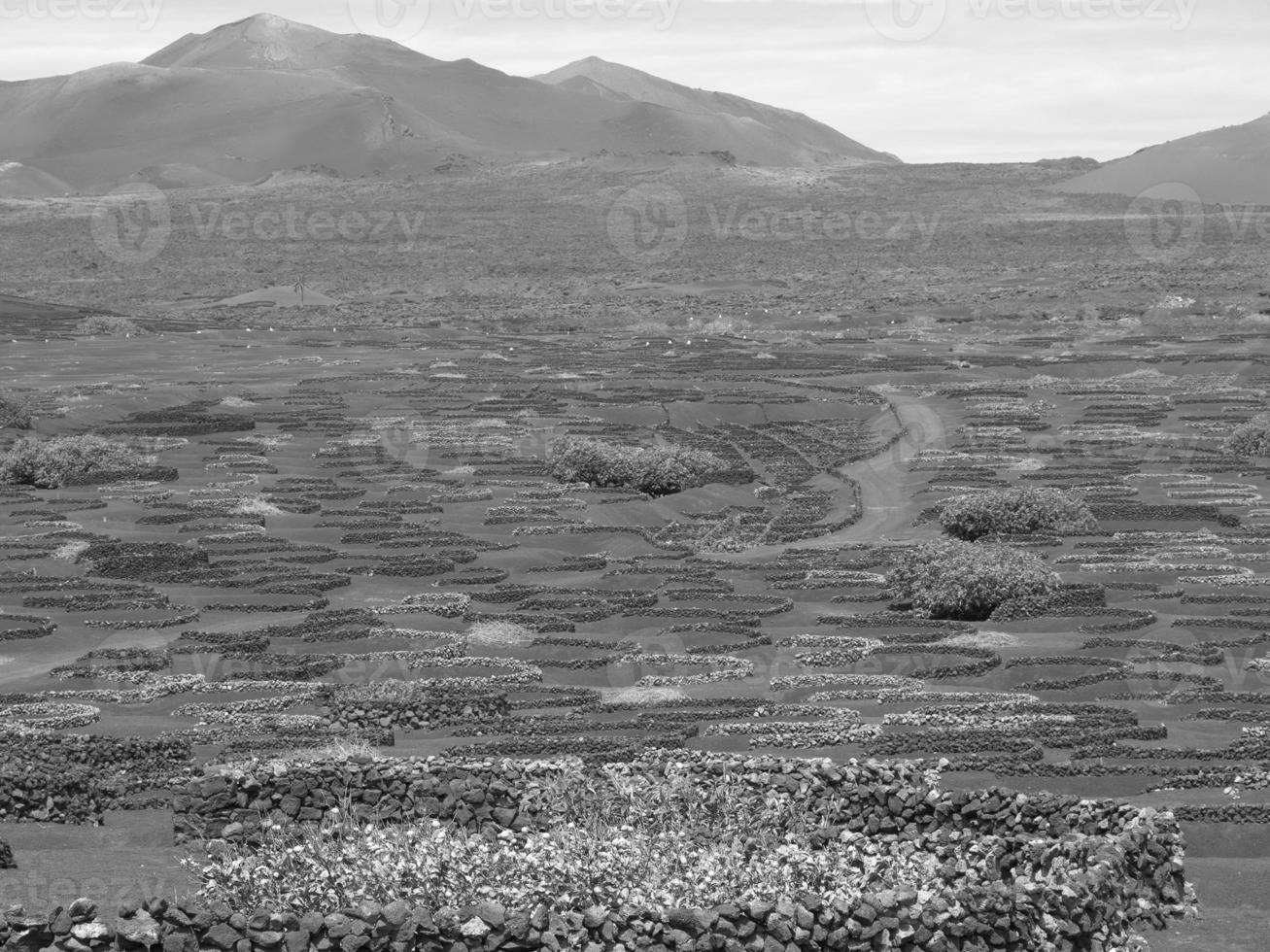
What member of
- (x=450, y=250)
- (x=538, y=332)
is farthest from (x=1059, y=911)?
(x=450, y=250)

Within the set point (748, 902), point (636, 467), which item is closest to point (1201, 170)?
point (636, 467)

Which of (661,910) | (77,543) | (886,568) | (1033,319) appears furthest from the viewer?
(1033,319)

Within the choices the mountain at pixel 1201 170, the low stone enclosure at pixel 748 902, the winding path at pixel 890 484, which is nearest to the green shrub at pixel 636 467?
the winding path at pixel 890 484

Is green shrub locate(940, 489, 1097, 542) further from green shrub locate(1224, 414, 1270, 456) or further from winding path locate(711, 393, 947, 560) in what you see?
green shrub locate(1224, 414, 1270, 456)

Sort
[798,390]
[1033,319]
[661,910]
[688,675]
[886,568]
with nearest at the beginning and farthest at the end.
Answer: [661,910] → [688,675] → [886,568] → [798,390] → [1033,319]

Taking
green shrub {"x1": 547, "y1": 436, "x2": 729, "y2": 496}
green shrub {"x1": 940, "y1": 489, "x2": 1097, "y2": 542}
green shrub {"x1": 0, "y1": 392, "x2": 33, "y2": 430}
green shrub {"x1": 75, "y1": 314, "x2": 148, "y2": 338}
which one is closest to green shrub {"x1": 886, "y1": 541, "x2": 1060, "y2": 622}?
green shrub {"x1": 940, "y1": 489, "x2": 1097, "y2": 542}

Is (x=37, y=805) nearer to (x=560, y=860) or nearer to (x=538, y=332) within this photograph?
(x=560, y=860)

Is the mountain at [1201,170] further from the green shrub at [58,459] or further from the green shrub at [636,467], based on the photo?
the green shrub at [58,459]
